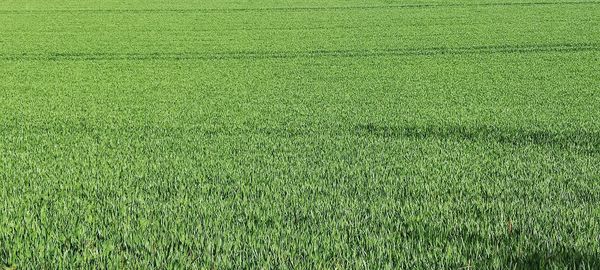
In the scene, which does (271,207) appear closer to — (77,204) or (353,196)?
(353,196)

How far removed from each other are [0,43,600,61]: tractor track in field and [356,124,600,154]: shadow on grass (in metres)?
10.8

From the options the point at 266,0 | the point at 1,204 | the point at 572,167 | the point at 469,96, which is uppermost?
the point at 266,0

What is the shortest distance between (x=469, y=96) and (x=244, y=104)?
14.6 feet

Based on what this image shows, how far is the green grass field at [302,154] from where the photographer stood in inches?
160

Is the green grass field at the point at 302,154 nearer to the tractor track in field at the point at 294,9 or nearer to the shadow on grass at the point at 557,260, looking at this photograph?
the shadow on grass at the point at 557,260

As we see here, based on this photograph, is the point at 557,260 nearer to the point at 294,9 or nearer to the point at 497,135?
the point at 497,135

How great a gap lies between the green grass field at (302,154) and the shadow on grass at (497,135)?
0.18 feet

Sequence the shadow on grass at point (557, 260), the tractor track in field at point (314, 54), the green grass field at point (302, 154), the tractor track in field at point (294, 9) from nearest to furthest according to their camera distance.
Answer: the shadow on grass at point (557, 260), the green grass field at point (302, 154), the tractor track in field at point (314, 54), the tractor track in field at point (294, 9)

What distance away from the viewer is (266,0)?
36.6 m

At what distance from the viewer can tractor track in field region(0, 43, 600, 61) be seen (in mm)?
20172

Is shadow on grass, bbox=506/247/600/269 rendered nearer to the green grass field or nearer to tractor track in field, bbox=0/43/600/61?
the green grass field

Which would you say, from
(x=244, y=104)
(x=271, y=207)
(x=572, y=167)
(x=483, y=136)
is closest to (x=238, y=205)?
(x=271, y=207)

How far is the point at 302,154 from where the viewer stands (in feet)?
25.2

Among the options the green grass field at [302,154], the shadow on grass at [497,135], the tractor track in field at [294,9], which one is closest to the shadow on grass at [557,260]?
the green grass field at [302,154]
